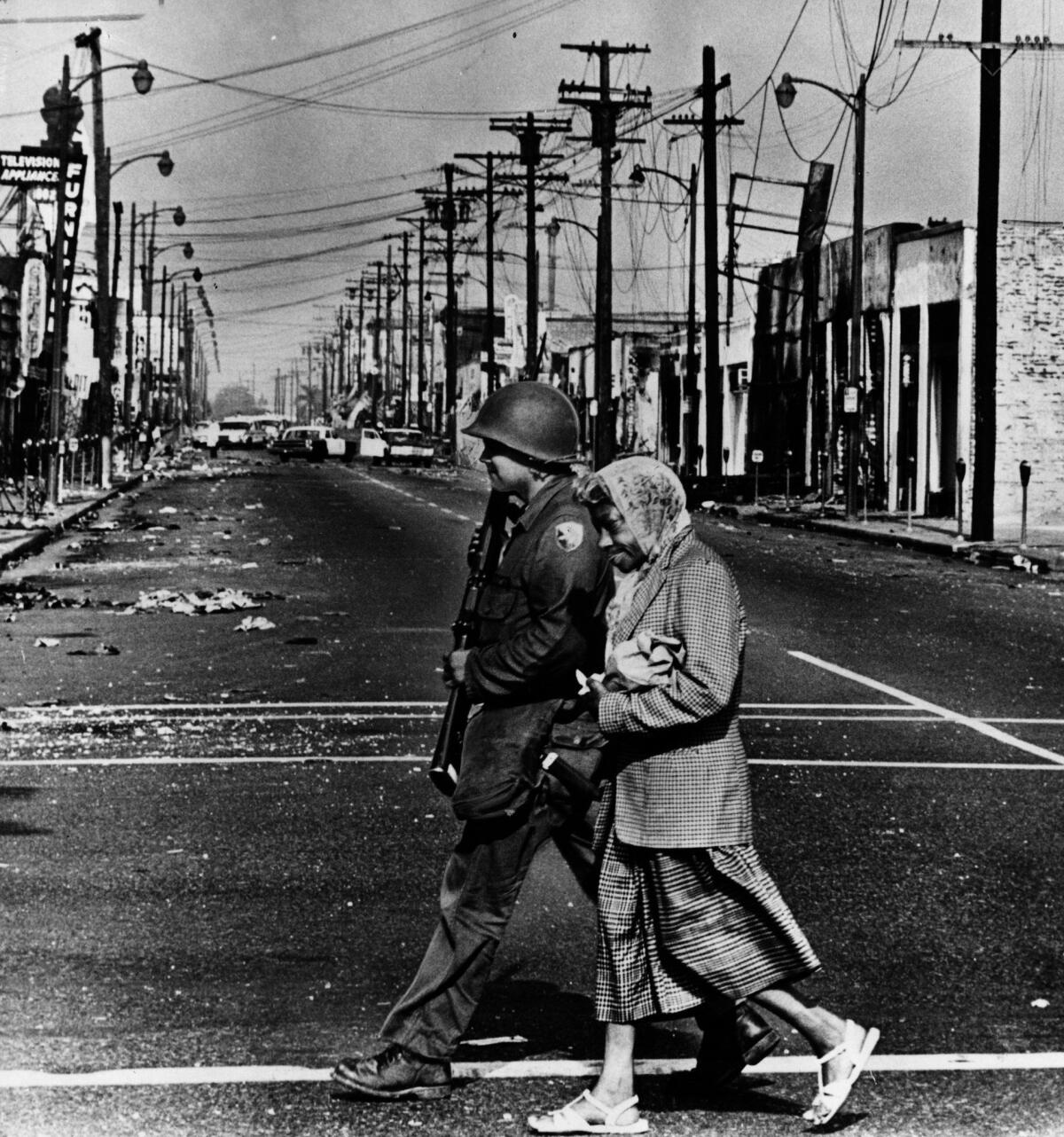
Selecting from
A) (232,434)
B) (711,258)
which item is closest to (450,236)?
(232,434)

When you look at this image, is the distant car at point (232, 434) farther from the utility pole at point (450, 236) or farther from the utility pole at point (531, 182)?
the utility pole at point (531, 182)

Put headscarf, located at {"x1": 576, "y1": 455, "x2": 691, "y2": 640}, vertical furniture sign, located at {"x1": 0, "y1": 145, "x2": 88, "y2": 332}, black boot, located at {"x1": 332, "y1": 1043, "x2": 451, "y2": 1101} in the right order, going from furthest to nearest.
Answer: vertical furniture sign, located at {"x1": 0, "y1": 145, "x2": 88, "y2": 332}
black boot, located at {"x1": 332, "y1": 1043, "x2": 451, "y2": 1101}
headscarf, located at {"x1": 576, "y1": 455, "x2": 691, "y2": 640}

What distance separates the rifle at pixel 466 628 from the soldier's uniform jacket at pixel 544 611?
0.10 metres

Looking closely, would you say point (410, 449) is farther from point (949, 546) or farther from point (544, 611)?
point (544, 611)

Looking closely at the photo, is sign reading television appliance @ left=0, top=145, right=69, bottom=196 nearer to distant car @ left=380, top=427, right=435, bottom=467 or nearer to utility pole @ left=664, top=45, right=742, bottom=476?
utility pole @ left=664, top=45, right=742, bottom=476

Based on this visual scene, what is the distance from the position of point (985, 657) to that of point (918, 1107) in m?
12.2

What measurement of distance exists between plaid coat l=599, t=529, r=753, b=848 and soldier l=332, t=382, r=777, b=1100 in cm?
31

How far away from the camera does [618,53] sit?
198 ft

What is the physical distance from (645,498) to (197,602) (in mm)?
16642

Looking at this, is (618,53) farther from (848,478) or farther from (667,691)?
(667,691)

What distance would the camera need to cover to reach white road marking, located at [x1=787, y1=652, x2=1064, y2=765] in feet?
41.2

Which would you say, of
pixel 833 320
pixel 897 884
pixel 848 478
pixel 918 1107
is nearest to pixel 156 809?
pixel 897 884

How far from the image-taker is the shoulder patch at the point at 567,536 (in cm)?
599

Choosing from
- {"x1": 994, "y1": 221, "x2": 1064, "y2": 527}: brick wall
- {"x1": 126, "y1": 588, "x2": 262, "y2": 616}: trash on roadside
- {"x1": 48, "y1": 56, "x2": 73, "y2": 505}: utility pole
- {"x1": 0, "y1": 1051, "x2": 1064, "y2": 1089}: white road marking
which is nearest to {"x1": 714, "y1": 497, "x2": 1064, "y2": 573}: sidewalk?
{"x1": 994, "y1": 221, "x2": 1064, "y2": 527}: brick wall
